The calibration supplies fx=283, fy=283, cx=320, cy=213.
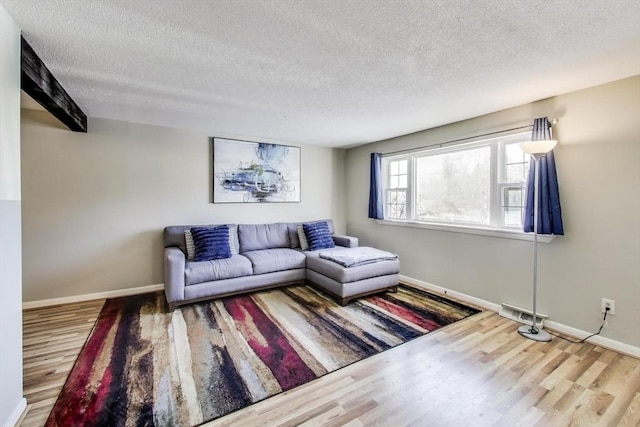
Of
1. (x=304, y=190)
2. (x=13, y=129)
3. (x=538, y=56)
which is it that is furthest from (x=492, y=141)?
(x=13, y=129)

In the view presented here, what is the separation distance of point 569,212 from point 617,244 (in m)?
0.41


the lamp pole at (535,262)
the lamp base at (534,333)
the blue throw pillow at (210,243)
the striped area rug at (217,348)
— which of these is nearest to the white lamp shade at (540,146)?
the lamp pole at (535,262)

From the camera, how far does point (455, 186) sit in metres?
3.67

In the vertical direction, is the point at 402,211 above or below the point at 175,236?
above

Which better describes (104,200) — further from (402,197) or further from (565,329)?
(565,329)

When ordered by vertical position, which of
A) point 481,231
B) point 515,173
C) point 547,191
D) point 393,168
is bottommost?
point 481,231

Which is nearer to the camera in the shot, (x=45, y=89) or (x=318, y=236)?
(x=45, y=89)

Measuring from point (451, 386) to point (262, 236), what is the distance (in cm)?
305


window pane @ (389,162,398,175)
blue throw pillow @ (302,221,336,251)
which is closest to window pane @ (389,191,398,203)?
window pane @ (389,162,398,175)

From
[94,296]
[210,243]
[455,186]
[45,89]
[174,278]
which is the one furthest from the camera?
[455,186]

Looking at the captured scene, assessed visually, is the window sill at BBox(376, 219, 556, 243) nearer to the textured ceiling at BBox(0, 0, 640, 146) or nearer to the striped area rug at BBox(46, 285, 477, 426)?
the striped area rug at BBox(46, 285, 477, 426)

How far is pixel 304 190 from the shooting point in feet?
16.0

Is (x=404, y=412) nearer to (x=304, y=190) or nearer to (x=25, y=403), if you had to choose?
(x=25, y=403)

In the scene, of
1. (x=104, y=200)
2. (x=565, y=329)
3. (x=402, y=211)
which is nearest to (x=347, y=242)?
(x=402, y=211)
